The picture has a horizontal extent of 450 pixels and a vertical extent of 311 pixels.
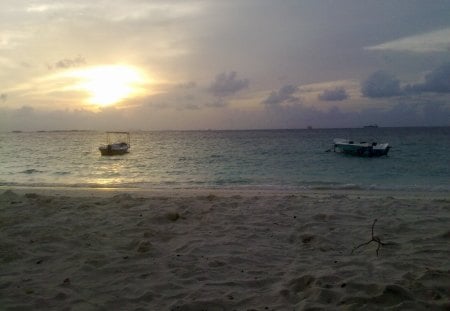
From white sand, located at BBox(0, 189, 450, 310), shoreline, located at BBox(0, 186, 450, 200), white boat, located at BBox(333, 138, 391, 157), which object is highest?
white boat, located at BBox(333, 138, 391, 157)

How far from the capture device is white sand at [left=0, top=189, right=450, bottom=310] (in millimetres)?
4367

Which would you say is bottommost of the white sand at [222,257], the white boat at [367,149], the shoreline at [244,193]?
the shoreline at [244,193]

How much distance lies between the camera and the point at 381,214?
8.41 metres

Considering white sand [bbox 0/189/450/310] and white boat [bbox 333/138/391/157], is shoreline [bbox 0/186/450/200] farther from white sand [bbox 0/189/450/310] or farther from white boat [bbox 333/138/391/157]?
white boat [bbox 333/138/391/157]

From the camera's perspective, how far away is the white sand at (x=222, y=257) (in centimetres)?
437

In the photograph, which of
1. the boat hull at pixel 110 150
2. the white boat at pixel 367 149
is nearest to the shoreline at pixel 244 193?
the white boat at pixel 367 149

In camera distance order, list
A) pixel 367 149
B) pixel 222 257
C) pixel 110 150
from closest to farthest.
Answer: pixel 222 257 < pixel 367 149 < pixel 110 150

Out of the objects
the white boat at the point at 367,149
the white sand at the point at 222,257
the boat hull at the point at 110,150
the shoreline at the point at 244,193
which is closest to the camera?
the white sand at the point at 222,257

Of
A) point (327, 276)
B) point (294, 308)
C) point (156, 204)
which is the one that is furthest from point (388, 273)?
point (156, 204)

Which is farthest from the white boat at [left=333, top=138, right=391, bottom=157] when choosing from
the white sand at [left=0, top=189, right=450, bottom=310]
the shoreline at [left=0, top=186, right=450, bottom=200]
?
the white sand at [left=0, top=189, right=450, bottom=310]

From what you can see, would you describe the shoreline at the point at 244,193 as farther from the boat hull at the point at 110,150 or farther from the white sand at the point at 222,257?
the boat hull at the point at 110,150

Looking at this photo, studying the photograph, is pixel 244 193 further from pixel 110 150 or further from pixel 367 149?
pixel 110 150

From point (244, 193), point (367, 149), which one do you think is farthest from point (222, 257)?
point (367, 149)

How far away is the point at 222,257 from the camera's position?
18.9 ft
